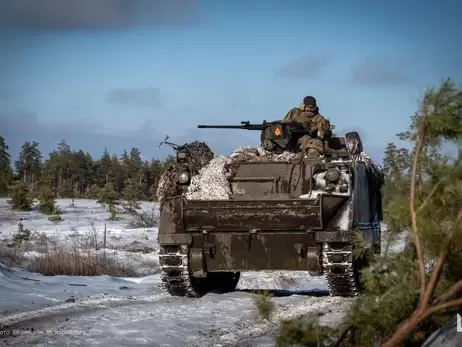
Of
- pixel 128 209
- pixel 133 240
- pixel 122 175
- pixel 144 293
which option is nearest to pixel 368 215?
pixel 144 293

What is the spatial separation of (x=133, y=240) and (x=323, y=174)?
574 inches

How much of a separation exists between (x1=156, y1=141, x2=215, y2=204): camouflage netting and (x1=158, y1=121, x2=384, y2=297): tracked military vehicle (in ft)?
0.24

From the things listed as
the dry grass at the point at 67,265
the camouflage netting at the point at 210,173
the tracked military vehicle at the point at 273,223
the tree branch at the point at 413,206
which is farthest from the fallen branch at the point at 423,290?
the dry grass at the point at 67,265

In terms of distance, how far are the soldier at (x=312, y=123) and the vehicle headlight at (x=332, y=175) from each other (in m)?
1.03

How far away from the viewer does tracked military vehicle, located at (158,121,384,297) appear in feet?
33.6

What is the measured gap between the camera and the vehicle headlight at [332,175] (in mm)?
10516

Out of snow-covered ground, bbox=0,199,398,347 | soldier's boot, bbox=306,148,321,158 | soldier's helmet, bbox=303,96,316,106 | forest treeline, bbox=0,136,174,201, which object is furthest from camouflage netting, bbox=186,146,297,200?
forest treeline, bbox=0,136,174,201

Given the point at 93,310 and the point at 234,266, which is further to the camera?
the point at 234,266

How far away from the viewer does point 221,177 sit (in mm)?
11078

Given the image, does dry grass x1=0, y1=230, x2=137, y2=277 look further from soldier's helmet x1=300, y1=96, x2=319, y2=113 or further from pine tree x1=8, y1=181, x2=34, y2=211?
pine tree x1=8, y1=181, x2=34, y2=211

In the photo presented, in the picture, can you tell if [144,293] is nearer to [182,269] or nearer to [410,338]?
[182,269]

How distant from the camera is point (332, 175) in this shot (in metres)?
10.5

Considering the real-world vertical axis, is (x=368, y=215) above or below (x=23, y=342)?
above

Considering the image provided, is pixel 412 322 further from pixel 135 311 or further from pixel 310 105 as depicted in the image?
pixel 310 105
